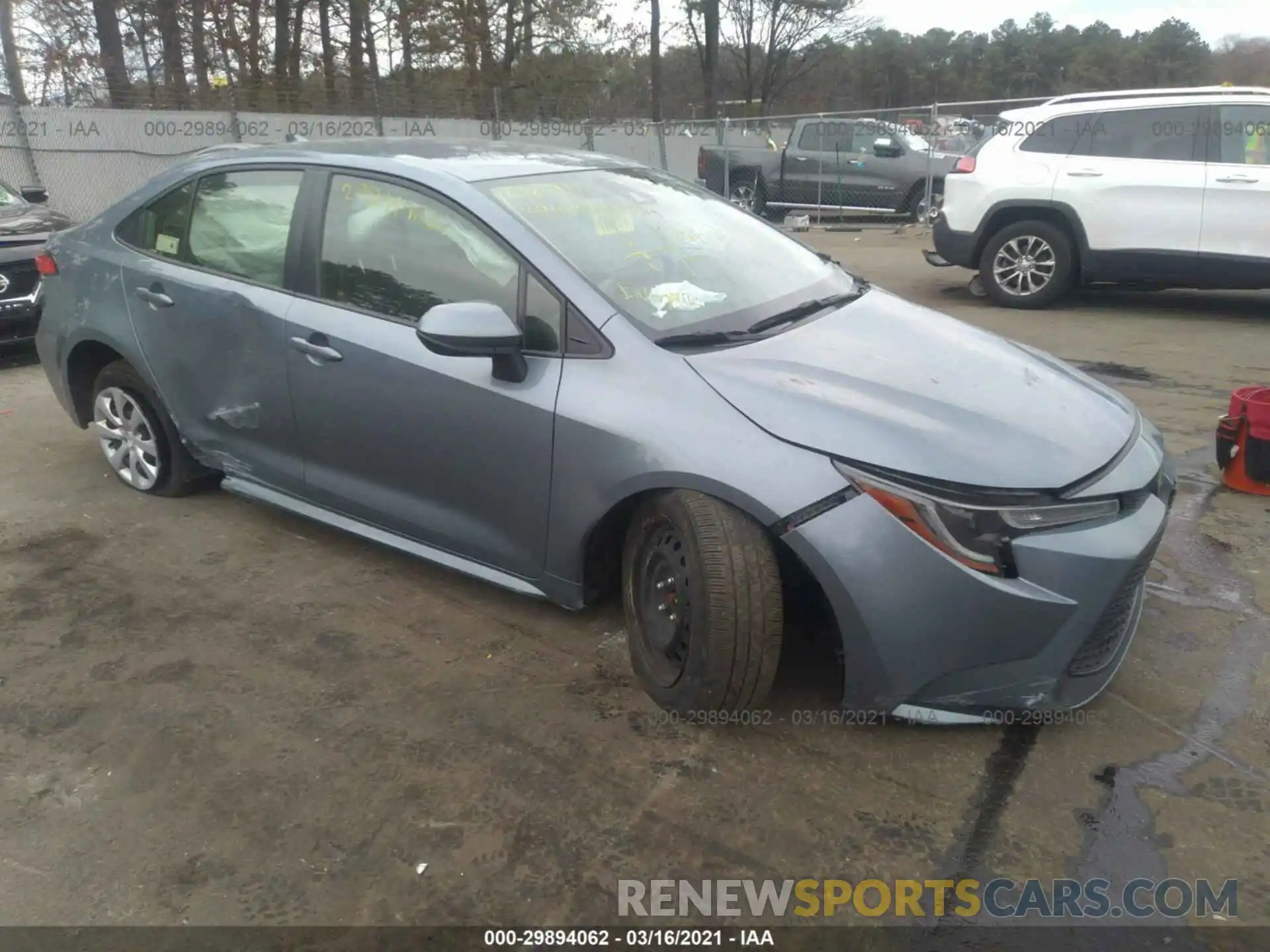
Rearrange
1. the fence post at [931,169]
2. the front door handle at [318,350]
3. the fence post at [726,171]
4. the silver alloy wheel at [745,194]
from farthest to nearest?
the silver alloy wheel at [745,194]
the fence post at [726,171]
the fence post at [931,169]
the front door handle at [318,350]

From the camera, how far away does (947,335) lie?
333cm

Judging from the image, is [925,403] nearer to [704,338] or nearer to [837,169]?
[704,338]

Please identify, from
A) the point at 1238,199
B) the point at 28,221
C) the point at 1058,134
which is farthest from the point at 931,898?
the point at 28,221

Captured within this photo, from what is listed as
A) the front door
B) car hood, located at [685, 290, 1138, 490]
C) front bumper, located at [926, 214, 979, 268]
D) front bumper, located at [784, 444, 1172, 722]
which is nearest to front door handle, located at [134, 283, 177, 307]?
the front door

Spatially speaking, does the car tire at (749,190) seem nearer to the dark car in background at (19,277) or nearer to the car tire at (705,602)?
the dark car in background at (19,277)

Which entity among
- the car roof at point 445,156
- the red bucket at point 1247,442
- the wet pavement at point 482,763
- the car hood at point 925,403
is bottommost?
the wet pavement at point 482,763

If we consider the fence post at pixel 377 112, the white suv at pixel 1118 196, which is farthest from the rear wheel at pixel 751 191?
the white suv at pixel 1118 196

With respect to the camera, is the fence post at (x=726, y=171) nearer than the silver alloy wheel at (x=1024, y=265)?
No

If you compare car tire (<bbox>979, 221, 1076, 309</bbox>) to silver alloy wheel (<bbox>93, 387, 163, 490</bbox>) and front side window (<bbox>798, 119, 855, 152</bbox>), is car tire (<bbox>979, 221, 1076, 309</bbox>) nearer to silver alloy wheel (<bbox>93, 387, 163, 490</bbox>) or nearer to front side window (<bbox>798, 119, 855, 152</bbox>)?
silver alloy wheel (<bbox>93, 387, 163, 490</bbox>)

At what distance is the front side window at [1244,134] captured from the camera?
773 centimetres

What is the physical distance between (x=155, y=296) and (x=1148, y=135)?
25.0ft

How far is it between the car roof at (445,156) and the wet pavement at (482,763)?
1513mm

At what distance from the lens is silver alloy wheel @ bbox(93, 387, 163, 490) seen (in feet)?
14.7

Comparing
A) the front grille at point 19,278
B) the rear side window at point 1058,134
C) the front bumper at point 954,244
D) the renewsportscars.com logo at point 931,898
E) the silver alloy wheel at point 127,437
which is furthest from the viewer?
the front bumper at point 954,244
